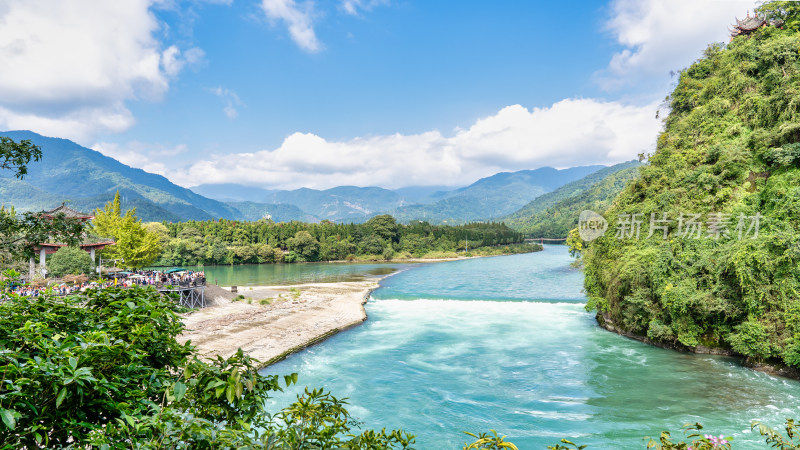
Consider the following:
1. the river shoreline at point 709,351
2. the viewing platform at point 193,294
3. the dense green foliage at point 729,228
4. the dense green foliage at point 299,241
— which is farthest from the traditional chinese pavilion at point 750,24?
the dense green foliage at point 299,241

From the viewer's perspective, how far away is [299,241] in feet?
210

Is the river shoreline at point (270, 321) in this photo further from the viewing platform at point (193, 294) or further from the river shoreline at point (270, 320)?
the viewing platform at point (193, 294)

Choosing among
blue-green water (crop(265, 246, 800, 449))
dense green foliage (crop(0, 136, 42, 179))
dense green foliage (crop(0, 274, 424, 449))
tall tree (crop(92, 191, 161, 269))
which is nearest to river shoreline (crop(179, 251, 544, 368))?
blue-green water (crop(265, 246, 800, 449))

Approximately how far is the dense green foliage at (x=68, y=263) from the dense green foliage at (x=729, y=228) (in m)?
30.3

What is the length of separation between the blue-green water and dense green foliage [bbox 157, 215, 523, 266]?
45.0m

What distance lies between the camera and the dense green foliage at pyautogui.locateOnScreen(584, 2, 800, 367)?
38.2 ft

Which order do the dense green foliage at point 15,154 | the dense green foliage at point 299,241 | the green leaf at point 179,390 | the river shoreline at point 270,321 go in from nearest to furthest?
the green leaf at point 179,390 → the dense green foliage at point 15,154 → the river shoreline at point 270,321 → the dense green foliage at point 299,241

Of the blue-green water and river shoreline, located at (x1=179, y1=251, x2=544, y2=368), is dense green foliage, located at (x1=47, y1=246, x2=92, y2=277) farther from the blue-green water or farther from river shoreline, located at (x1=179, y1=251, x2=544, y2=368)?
the blue-green water

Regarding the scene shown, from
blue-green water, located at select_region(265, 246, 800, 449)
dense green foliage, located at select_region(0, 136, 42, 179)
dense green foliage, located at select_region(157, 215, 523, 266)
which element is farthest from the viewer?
dense green foliage, located at select_region(157, 215, 523, 266)

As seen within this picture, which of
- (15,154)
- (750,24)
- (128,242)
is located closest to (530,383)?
(15,154)

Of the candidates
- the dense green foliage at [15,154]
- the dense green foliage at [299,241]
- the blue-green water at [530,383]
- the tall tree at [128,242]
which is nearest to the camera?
the dense green foliage at [15,154]

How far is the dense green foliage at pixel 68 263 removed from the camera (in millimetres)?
24156

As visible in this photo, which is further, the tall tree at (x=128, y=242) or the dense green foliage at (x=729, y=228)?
the tall tree at (x=128, y=242)

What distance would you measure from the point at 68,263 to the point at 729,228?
34.6 meters
